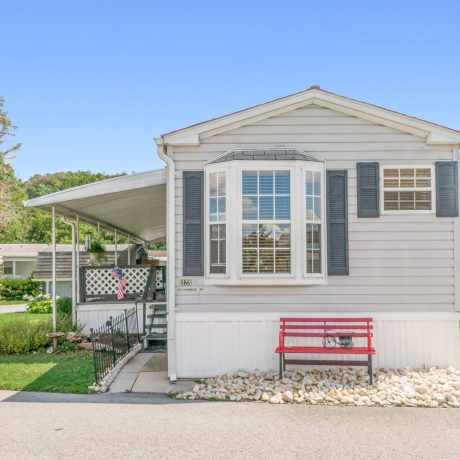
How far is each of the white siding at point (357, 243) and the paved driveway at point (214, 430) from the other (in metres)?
1.72

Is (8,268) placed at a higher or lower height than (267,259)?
lower

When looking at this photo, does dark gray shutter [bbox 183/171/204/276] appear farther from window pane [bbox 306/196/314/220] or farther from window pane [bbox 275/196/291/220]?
window pane [bbox 306/196/314/220]

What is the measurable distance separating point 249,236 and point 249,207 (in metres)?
0.44

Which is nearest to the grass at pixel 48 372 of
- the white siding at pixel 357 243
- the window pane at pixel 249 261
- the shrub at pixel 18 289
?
the white siding at pixel 357 243

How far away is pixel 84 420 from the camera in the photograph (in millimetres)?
5707

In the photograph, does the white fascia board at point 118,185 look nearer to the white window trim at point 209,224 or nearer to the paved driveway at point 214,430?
the white window trim at point 209,224

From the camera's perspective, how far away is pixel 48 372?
7941 mm

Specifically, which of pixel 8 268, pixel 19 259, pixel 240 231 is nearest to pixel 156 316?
pixel 240 231

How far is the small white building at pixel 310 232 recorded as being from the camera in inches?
294

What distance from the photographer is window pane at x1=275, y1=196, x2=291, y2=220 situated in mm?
7453

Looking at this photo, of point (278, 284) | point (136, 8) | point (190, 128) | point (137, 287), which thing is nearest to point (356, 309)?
point (278, 284)

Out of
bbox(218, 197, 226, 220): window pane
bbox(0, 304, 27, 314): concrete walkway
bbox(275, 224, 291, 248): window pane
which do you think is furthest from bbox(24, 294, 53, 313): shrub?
bbox(275, 224, 291, 248): window pane

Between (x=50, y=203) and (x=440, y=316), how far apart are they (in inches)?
277

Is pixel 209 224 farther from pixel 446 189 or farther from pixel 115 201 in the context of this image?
pixel 446 189
